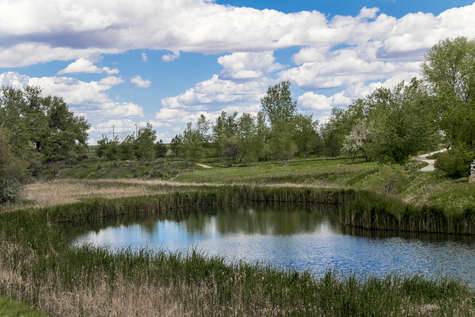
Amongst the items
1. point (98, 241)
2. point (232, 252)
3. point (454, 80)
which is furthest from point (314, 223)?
point (454, 80)

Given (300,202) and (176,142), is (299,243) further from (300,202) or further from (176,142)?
(176,142)

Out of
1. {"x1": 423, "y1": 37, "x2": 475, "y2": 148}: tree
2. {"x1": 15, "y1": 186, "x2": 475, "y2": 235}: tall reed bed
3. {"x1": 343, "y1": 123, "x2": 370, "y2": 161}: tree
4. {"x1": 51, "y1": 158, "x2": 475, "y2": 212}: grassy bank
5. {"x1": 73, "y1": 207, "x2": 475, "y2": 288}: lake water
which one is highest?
{"x1": 423, "y1": 37, "x2": 475, "y2": 148}: tree

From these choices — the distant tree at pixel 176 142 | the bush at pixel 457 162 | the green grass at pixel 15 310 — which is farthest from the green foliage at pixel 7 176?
the distant tree at pixel 176 142

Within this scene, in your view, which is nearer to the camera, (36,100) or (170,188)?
(170,188)

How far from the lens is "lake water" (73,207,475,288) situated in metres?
17.9

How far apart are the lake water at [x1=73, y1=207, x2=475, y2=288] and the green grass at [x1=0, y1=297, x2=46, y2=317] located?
296 inches

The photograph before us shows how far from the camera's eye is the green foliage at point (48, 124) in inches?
2746

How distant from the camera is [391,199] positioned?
86.2 ft

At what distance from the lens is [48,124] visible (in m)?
76.3

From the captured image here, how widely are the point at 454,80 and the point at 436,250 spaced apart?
156 feet

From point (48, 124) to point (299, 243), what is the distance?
64.7 m

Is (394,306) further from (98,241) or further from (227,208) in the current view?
(227,208)

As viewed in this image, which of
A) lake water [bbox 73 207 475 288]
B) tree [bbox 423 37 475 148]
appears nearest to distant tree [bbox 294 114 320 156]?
tree [bbox 423 37 475 148]

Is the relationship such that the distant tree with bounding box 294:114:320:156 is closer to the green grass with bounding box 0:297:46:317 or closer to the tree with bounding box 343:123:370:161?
the tree with bounding box 343:123:370:161
